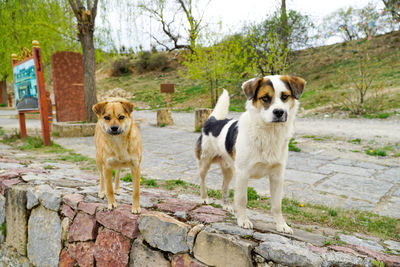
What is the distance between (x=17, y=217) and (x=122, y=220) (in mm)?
2203

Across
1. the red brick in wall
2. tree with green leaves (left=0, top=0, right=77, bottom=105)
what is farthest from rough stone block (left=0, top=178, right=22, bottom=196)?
tree with green leaves (left=0, top=0, right=77, bottom=105)

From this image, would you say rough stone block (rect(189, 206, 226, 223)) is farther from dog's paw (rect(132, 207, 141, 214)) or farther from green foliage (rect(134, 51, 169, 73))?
green foliage (rect(134, 51, 169, 73))

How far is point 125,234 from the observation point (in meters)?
2.53

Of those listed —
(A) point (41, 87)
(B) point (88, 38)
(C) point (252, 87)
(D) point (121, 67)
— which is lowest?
(C) point (252, 87)

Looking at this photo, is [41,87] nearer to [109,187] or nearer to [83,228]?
[83,228]

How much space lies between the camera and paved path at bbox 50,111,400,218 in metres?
3.34

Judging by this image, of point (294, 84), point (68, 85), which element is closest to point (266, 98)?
point (294, 84)

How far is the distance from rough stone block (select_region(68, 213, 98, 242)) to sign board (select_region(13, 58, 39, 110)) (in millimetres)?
5485

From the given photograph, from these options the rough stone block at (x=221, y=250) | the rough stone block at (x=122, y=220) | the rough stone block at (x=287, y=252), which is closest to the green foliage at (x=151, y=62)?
the rough stone block at (x=122, y=220)

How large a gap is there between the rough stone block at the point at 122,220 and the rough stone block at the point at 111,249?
0.28ft

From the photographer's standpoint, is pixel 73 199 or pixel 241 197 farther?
pixel 73 199

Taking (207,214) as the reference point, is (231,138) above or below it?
above

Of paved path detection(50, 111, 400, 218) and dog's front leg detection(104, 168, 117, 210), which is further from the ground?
dog's front leg detection(104, 168, 117, 210)

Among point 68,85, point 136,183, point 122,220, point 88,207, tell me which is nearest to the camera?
point 136,183
